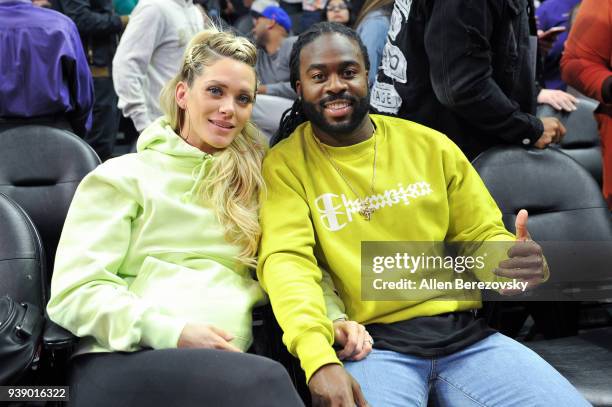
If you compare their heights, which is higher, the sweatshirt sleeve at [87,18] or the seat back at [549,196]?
the seat back at [549,196]

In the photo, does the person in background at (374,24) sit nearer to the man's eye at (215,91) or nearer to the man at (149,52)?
the man at (149,52)

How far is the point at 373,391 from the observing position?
2.03 metres

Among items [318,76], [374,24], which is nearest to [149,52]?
[374,24]

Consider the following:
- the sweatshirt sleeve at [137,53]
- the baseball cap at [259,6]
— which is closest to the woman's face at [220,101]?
the sweatshirt sleeve at [137,53]

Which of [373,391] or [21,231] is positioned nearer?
[373,391]

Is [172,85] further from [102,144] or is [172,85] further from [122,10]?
[122,10]

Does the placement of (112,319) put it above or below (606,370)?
above

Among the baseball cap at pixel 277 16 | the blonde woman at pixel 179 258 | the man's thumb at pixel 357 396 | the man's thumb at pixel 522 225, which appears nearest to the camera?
the blonde woman at pixel 179 258

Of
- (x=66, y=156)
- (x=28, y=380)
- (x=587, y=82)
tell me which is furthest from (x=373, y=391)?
(x=587, y=82)

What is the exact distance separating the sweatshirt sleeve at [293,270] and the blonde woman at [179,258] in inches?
2.4

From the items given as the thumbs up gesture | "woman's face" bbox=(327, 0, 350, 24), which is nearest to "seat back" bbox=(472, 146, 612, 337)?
the thumbs up gesture

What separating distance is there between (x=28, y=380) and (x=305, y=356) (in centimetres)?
82

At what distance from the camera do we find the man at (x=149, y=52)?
396cm

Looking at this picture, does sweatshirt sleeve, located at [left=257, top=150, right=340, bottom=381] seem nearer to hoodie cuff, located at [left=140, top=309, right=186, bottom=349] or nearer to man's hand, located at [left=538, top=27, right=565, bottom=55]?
hoodie cuff, located at [left=140, top=309, right=186, bottom=349]
